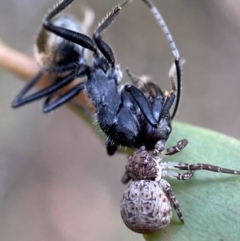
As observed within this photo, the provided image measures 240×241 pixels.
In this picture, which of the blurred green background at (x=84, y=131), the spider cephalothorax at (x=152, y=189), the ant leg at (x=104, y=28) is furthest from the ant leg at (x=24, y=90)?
the blurred green background at (x=84, y=131)

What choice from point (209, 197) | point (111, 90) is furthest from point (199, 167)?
point (111, 90)

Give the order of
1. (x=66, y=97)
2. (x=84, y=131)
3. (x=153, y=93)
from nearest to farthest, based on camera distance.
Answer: (x=153, y=93) → (x=66, y=97) → (x=84, y=131)

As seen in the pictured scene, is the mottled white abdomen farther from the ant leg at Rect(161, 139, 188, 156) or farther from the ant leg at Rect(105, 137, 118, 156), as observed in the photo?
the ant leg at Rect(105, 137, 118, 156)

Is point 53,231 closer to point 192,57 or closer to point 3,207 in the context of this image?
point 3,207

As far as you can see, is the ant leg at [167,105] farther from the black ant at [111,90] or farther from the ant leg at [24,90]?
the ant leg at [24,90]

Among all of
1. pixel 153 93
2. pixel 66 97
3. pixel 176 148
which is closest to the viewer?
pixel 176 148

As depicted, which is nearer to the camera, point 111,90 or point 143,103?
point 143,103

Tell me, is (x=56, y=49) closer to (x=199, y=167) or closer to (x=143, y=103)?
(x=143, y=103)
